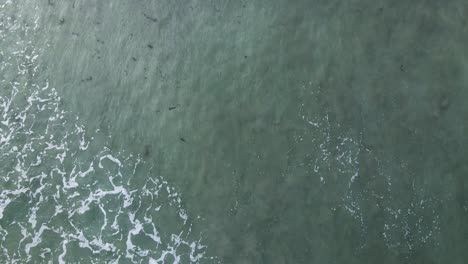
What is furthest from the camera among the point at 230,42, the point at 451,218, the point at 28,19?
the point at 28,19

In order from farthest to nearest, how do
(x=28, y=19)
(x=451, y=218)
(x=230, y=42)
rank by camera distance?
(x=28, y=19)
(x=230, y=42)
(x=451, y=218)

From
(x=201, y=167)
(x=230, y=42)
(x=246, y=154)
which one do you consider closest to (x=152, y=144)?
(x=201, y=167)

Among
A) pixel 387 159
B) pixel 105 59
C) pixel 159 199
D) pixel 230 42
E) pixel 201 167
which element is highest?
pixel 230 42

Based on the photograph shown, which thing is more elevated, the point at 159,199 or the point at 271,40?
the point at 271,40

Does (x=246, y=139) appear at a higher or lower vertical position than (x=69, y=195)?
higher

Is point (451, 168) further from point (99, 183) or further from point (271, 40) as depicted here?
point (99, 183)

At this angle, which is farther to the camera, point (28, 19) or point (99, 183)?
point (28, 19)
